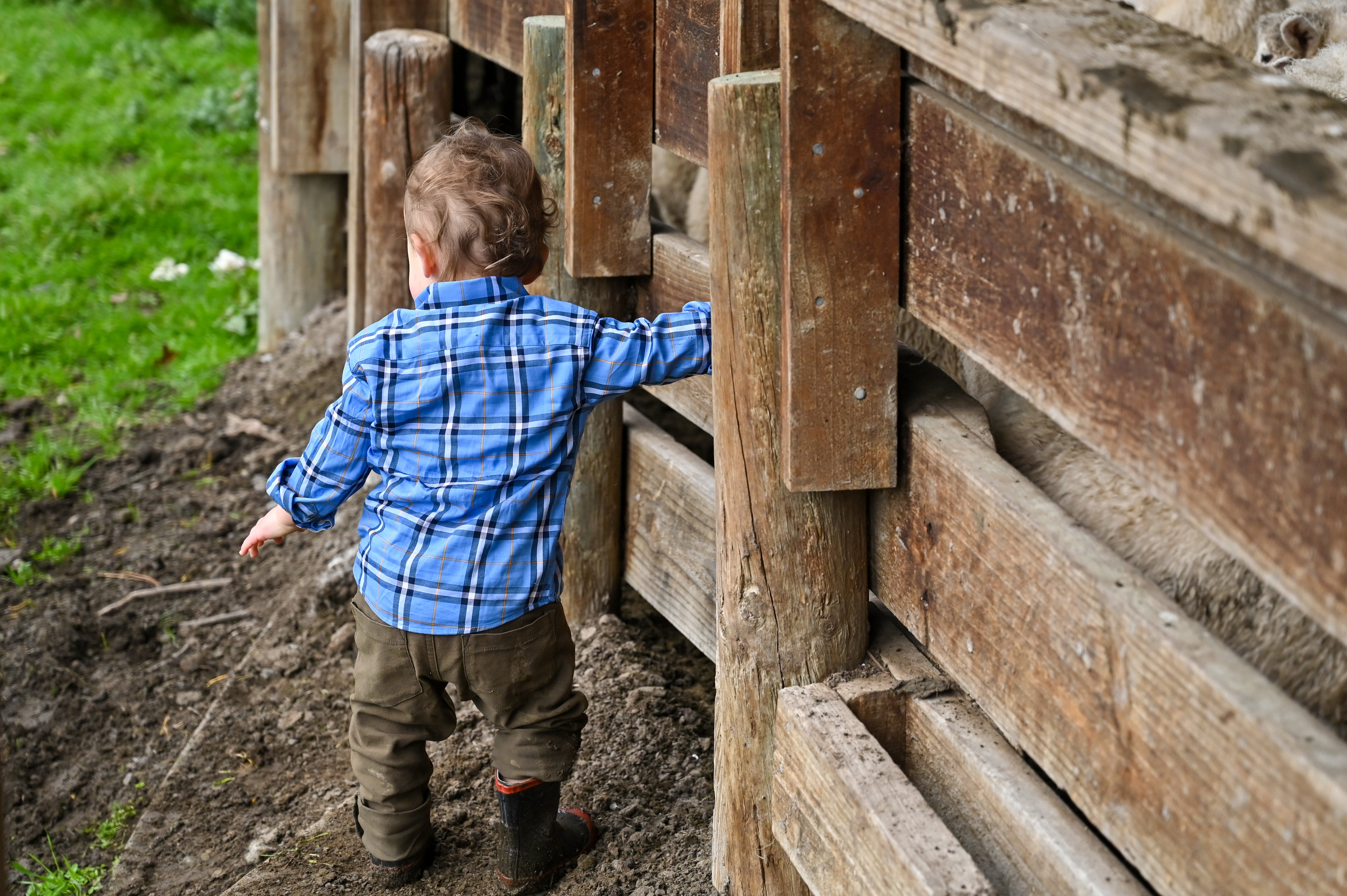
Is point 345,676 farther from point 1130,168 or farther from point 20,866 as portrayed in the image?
point 1130,168

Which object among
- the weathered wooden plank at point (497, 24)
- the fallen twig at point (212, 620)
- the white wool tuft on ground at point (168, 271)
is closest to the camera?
the weathered wooden plank at point (497, 24)

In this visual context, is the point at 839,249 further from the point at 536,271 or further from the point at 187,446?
the point at 187,446

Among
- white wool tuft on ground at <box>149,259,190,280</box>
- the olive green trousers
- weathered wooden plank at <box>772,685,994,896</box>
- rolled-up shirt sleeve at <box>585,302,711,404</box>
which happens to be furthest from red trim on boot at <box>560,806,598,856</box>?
white wool tuft on ground at <box>149,259,190,280</box>

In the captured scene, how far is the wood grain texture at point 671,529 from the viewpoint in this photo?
2926 millimetres

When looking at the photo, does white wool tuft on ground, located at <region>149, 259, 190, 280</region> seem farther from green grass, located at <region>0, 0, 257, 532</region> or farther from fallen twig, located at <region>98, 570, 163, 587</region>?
fallen twig, located at <region>98, 570, 163, 587</region>

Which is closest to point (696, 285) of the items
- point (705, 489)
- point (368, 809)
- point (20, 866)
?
point (705, 489)

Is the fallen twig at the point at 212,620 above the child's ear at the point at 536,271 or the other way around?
the other way around

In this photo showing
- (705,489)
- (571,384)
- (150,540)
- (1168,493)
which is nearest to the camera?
(1168,493)

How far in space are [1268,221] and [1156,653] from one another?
56cm

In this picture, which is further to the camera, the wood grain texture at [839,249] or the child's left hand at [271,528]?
the child's left hand at [271,528]

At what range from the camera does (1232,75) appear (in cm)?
119

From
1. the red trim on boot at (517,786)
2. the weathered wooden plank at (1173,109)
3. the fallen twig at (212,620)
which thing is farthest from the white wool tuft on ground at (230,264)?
the weathered wooden plank at (1173,109)

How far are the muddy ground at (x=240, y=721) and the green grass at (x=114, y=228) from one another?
1.96ft

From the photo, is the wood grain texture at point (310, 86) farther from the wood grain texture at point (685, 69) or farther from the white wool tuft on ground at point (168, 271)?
the wood grain texture at point (685, 69)
